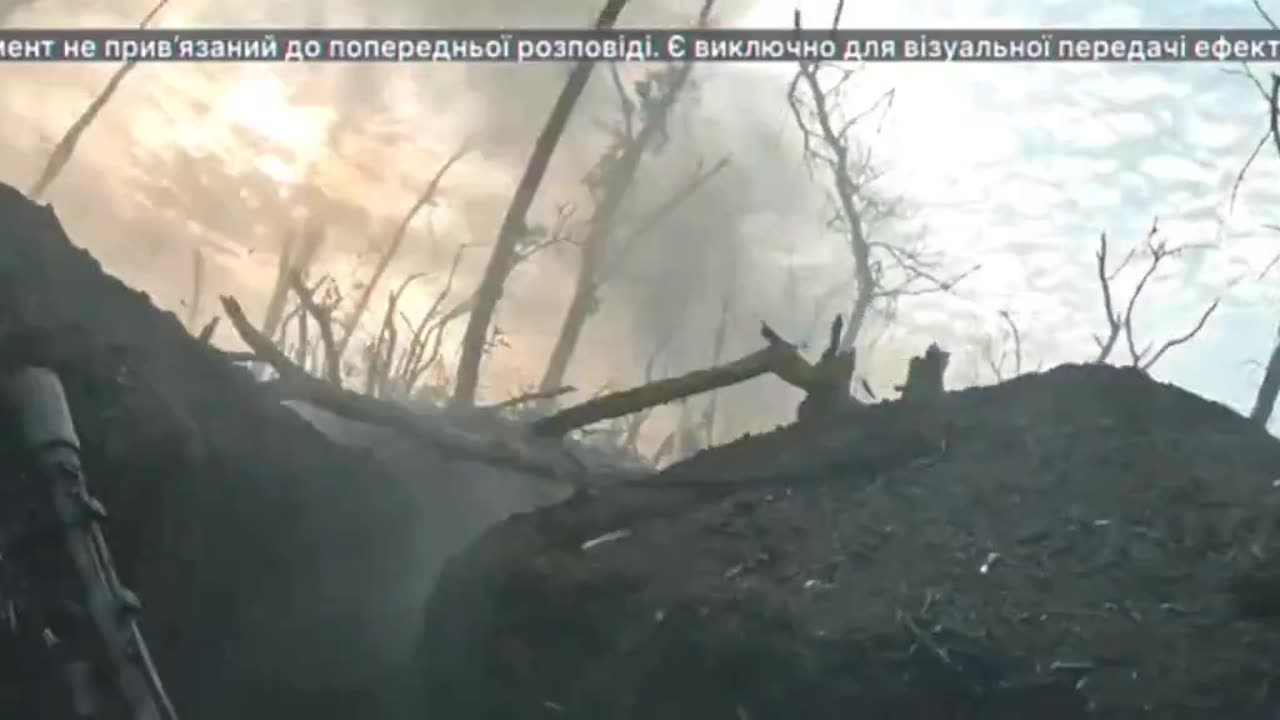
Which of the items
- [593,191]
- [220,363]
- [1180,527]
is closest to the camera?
[1180,527]

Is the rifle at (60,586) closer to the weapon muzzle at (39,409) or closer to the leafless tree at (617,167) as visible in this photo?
the weapon muzzle at (39,409)

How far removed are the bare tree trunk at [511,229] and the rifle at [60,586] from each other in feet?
27.2

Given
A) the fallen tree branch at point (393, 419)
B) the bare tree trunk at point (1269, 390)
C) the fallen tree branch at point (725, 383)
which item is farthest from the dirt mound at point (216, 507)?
the bare tree trunk at point (1269, 390)

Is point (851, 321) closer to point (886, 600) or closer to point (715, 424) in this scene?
point (715, 424)

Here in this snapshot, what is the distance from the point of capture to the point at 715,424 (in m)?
22.1

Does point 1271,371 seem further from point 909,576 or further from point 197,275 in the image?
point 197,275

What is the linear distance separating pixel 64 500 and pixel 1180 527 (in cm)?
400

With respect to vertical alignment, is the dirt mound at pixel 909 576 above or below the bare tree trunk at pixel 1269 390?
below

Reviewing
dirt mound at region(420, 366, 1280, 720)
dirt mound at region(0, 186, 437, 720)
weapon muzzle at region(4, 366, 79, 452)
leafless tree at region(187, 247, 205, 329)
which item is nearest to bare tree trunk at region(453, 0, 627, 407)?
dirt mound at region(0, 186, 437, 720)

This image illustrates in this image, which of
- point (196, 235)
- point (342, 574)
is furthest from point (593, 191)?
point (342, 574)

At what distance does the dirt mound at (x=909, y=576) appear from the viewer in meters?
3.43

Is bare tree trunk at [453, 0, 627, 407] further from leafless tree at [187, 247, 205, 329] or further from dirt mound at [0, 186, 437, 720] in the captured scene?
leafless tree at [187, 247, 205, 329]

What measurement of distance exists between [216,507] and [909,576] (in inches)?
119

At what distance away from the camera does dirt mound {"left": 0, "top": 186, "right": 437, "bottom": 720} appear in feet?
13.5
